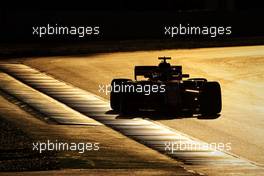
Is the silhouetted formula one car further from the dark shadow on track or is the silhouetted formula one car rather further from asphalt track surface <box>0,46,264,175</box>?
asphalt track surface <box>0,46,264,175</box>

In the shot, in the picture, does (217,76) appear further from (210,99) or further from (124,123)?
(124,123)

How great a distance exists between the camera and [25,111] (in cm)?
2389

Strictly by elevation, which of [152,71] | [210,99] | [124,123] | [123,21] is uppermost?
[123,21]

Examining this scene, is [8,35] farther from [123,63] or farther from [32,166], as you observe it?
[32,166]

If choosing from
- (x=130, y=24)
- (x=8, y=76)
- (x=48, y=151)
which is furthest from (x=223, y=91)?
(x=130, y=24)

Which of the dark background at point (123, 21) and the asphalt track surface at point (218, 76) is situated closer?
the asphalt track surface at point (218, 76)

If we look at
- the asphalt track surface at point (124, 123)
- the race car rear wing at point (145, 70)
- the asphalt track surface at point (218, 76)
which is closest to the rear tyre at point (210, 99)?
the asphalt track surface at point (218, 76)

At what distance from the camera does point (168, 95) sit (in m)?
23.1

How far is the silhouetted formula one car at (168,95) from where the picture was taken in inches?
912

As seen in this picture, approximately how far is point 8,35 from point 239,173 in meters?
33.2

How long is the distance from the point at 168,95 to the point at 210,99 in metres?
0.93

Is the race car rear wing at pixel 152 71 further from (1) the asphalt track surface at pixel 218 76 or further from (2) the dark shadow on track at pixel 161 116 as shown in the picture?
(1) the asphalt track surface at pixel 218 76

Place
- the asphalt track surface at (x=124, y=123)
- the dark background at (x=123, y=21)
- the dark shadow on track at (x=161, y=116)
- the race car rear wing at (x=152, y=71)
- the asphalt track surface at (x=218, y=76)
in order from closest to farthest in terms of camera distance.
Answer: the asphalt track surface at (x=124, y=123), the asphalt track surface at (x=218, y=76), the dark shadow on track at (x=161, y=116), the race car rear wing at (x=152, y=71), the dark background at (x=123, y=21)

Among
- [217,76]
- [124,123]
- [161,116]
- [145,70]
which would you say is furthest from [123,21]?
[124,123]
